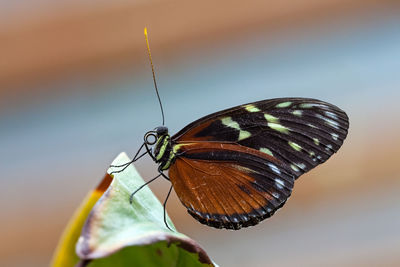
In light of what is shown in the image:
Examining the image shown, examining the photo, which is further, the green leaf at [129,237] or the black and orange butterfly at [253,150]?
the black and orange butterfly at [253,150]

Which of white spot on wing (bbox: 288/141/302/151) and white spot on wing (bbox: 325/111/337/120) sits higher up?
white spot on wing (bbox: 325/111/337/120)

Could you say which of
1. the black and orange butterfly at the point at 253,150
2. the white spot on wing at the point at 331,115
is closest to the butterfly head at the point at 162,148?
the black and orange butterfly at the point at 253,150

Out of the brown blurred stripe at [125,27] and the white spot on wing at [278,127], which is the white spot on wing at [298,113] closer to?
the white spot on wing at [278,127]

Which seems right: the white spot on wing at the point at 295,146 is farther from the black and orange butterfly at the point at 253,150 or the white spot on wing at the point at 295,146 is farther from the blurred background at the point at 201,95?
the blurred background at the point at 201,95

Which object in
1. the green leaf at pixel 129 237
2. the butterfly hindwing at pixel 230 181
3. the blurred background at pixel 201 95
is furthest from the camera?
the blurred background at pixel 201 95

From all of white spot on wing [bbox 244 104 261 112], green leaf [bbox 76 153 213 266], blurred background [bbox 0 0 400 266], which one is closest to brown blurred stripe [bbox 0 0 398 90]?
blurred background [bbox 0 0 400 266]

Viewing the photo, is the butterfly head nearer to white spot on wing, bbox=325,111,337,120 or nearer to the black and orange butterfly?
the black and orange butterfly

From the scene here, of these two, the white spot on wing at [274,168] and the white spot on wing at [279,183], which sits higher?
the white spot on wing at [274,168]

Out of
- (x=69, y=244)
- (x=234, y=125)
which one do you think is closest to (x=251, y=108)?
(x=234, y=125)

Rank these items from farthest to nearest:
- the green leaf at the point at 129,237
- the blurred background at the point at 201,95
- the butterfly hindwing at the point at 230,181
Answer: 1. the blurred background at the point at 201,95
2. the butterfly hindwing at the point at 230,181
3. the green leaf at the point at 129,237
